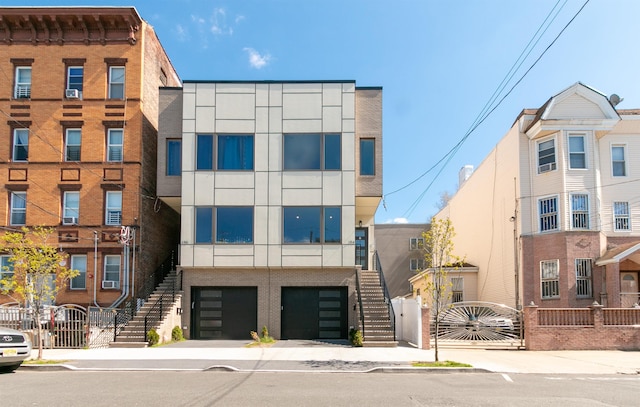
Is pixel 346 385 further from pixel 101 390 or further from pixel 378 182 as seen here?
pixel 378 182

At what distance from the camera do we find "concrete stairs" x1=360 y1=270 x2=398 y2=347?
1782 cm

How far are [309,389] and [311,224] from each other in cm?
1049

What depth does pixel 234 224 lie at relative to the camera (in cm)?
2044

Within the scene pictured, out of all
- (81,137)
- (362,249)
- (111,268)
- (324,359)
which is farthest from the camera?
(362,249)

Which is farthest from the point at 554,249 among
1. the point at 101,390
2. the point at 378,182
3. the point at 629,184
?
the point at 101,390

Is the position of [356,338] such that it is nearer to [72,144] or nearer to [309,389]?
[309,389]

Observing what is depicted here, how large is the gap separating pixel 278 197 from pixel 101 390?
37.2 feet

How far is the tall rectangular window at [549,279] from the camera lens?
2288cm

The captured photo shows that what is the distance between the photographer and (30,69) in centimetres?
2277

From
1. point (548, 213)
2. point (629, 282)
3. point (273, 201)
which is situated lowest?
point (629, 282)

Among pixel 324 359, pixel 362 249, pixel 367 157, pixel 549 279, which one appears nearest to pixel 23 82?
pixel 367 157

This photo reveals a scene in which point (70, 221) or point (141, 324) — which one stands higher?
point (70, 221)

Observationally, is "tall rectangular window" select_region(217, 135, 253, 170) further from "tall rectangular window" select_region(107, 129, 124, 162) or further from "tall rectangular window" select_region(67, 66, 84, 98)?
"tall rectangular window" select_region(67, 66, 84, 98)

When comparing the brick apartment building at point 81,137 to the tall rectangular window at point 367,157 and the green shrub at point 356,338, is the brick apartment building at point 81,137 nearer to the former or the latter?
the tall rectangular window at point 367,157
